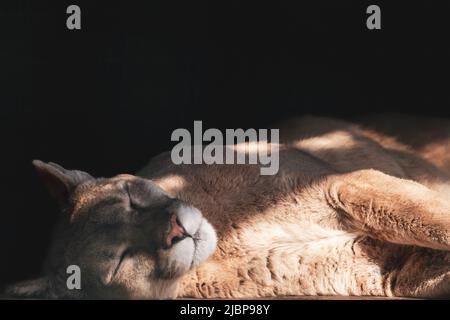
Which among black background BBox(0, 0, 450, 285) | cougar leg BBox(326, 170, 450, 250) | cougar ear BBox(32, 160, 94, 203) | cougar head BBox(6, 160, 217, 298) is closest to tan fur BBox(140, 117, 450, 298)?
cougar leg BBox(326, 170, 450, 250)

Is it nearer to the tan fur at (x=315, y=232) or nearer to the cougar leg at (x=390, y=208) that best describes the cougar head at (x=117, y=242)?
the tan fur at (x=315, y=232)

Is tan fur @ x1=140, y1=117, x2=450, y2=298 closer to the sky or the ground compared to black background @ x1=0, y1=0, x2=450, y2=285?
closer to the ground

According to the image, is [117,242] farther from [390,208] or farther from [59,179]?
[390,208]

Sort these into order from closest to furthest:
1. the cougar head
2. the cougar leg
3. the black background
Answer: the cougar head
the cougar leg
the black background

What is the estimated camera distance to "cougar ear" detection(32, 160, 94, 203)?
10.8ft

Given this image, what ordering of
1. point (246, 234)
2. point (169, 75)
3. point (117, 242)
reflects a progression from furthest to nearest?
point (169, 75) < point (246, 234) < point (117, 242)

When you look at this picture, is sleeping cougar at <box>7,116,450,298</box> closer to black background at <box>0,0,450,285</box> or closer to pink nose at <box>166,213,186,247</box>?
pink nose at <box>166,213,186,247</box>

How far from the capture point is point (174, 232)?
124 inches

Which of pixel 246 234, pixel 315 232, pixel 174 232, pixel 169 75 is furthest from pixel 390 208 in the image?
pixel 169 75

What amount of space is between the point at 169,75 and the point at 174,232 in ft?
4.78

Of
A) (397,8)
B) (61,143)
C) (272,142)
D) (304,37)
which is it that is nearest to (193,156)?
(272,142)

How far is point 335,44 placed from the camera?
457 centimetres

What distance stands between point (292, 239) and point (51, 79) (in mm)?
1549

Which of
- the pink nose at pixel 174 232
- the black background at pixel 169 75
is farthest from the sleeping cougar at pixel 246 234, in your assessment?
the black background at pixel 169 75
